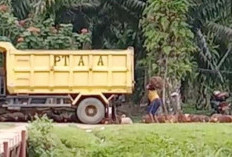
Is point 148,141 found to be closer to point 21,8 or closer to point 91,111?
point 91,111

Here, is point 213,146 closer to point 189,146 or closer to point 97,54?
point 189,146

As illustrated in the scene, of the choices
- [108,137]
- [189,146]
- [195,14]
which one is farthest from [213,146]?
[195,14]

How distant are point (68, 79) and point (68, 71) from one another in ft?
0.62

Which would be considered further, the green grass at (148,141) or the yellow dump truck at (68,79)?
the yellow dump truck at (68,79)

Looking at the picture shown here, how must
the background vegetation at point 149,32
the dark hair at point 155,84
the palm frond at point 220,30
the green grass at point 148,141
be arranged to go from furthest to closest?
the palm frond at point 220,30, the background vegetation at point 149,32, the dark hair at point 155,84, the green grass at point 148,141

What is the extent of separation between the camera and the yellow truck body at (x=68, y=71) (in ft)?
60.5

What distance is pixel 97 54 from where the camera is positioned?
1858 cm

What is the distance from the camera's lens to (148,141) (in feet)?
44.8

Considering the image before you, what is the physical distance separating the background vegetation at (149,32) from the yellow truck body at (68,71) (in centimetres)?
182

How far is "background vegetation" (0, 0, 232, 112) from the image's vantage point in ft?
66.2

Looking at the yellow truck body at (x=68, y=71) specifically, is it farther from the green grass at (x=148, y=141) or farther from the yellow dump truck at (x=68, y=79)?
the green grass at (x=148, y=141)

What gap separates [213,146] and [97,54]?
5.62 m

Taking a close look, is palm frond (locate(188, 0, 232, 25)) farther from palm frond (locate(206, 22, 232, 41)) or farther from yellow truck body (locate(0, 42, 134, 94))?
yellow truck body (locate(0, 42, 134, 94))

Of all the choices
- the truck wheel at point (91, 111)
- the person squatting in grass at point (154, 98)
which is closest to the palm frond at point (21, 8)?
the truck wheel at point (91, 111)
